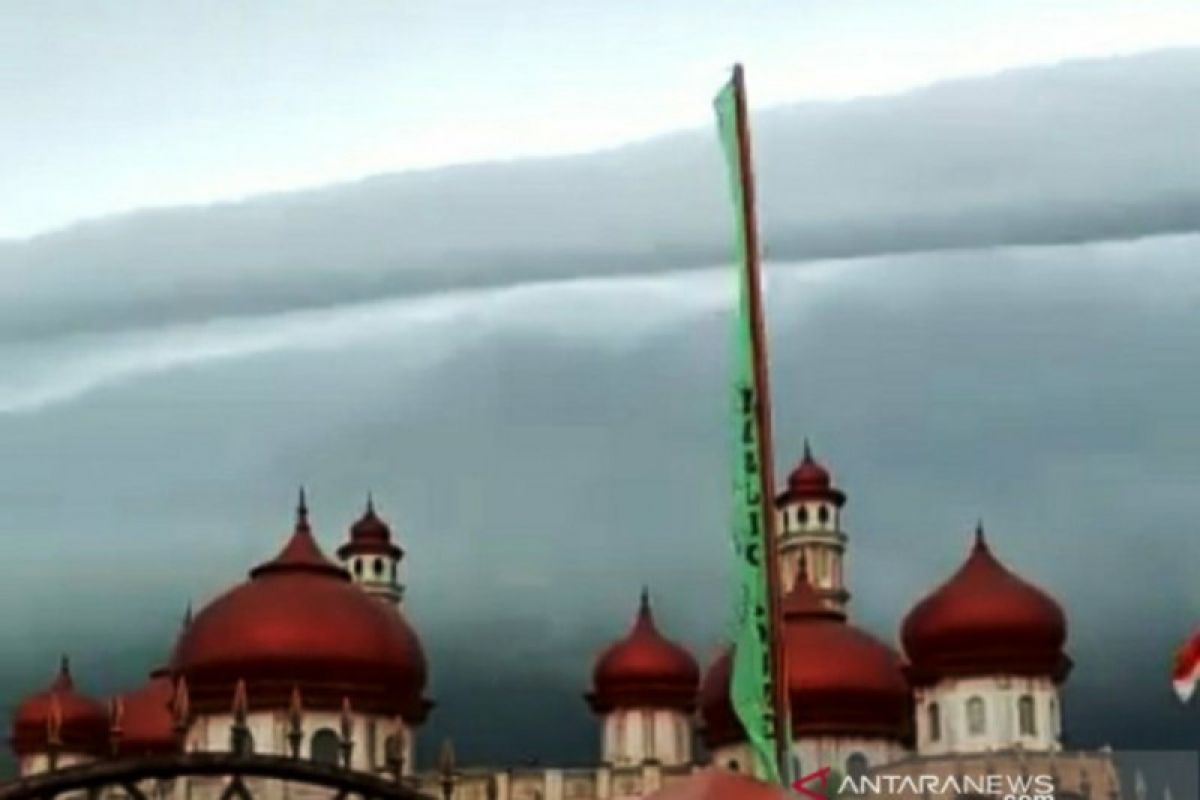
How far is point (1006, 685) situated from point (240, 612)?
528 inches

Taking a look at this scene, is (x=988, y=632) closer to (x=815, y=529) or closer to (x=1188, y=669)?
(x=815, y=529)

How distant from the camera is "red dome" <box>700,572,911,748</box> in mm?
37000

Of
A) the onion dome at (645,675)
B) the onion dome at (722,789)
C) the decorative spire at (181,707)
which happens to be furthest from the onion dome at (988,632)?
the onion dome at (722,789)

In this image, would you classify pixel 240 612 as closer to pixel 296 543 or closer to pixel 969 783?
pixel 296 543

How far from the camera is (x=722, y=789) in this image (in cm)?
659

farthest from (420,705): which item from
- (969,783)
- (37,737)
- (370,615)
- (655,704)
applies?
(37,737)

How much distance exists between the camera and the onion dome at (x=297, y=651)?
35250mm

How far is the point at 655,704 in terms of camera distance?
4234 cm

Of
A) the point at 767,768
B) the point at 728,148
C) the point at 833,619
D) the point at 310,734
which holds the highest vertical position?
the point at 833,619

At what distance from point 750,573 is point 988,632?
30.8m

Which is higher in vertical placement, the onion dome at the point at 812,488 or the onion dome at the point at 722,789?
the onion dome at the point at 812,488

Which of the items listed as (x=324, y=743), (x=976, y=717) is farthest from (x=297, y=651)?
(x=976, y=717)

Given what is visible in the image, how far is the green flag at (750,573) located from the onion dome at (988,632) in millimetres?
30426

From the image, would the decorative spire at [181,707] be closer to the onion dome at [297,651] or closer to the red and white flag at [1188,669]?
the onion dome at [297,651]
